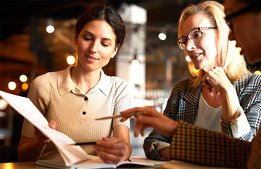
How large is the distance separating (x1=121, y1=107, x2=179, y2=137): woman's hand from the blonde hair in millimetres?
777

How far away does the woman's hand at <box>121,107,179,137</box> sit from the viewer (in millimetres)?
1354

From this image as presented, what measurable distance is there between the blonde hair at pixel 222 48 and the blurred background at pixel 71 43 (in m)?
4.82

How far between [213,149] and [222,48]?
800 mm

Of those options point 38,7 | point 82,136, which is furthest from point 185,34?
point 38,7

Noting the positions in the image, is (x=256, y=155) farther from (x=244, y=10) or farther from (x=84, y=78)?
(x=84, y=78)

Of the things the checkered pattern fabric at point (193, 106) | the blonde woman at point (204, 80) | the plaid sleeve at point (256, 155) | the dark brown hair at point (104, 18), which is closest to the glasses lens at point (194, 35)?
the blonde woman at point (204, 80)

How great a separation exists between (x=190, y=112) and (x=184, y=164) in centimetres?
64

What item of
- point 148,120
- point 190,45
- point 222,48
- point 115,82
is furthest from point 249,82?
point 148,120

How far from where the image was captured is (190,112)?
211 centimetres

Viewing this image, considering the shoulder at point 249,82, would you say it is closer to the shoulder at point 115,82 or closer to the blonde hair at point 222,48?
the blonde hair at point 222,48

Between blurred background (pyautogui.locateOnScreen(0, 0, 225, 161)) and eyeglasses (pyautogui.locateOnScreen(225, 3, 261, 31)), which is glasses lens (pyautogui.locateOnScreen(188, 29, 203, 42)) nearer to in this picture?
eyeglasses (pyautogui.locateOnScreen(225, 3, 261, 31))

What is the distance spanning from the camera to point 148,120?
1359 mm

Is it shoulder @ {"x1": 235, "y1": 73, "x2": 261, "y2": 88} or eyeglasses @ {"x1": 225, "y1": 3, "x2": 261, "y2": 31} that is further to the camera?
shoulder @ {"x1": 235, "y1": 73, "x2": 261, "y2": 88}

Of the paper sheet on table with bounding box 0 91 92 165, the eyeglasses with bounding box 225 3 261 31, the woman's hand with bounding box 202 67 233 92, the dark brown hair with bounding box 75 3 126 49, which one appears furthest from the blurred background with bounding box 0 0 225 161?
the eyeglasses with bounding box 225 3 261 31
